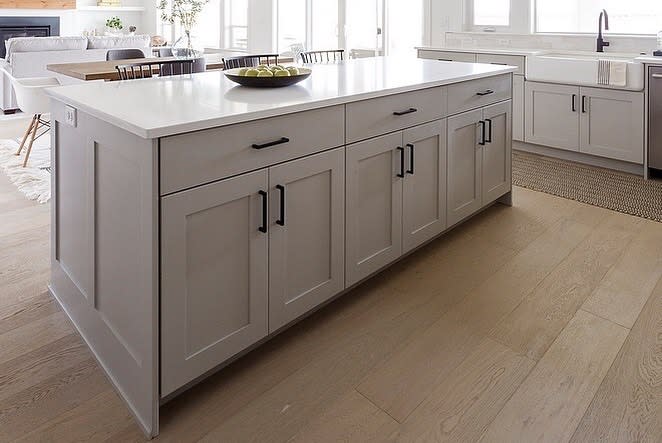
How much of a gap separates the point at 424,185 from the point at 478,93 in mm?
686

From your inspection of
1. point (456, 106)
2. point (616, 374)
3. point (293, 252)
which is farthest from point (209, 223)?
point (456, 106)

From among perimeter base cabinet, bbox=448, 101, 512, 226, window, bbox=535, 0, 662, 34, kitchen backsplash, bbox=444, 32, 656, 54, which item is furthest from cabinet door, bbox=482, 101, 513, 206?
window, bbox=535, 0, 662, 34

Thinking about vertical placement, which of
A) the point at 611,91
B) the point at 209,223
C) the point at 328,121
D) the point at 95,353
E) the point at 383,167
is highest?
the point at 611,91

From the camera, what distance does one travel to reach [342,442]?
1.54 metres

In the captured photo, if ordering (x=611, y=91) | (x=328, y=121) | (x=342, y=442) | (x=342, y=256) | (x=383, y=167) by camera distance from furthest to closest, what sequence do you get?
1. (x=611, y=91)
2. (x=383, y=167)
3. (x=342, y=256)
4. (x=328, y=121)
5. (x=342, y=442)

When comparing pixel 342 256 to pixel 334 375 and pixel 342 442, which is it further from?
pixel 342 442

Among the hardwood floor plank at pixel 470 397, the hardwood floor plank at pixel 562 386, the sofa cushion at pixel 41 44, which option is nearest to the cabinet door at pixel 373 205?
the hardwood floor plank at pixel 470 397

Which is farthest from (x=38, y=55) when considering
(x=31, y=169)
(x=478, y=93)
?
(x=478, y=93)

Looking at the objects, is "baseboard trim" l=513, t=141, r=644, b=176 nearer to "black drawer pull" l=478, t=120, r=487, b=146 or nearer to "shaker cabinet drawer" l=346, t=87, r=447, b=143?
"black drawer pull" l=478, t=120, r=487, b=146

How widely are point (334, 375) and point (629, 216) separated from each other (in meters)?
2.40

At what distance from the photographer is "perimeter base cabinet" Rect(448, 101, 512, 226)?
2822 mm

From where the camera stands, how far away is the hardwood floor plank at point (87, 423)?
61.0 inches

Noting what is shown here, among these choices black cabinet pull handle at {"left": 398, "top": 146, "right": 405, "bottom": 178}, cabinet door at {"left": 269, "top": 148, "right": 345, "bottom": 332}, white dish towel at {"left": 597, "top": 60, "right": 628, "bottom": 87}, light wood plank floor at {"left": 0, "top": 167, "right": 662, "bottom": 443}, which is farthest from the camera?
white dish towel at {"left": 597, "top": 60, "right": 628, "bottom": 87}

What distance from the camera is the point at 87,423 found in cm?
161
